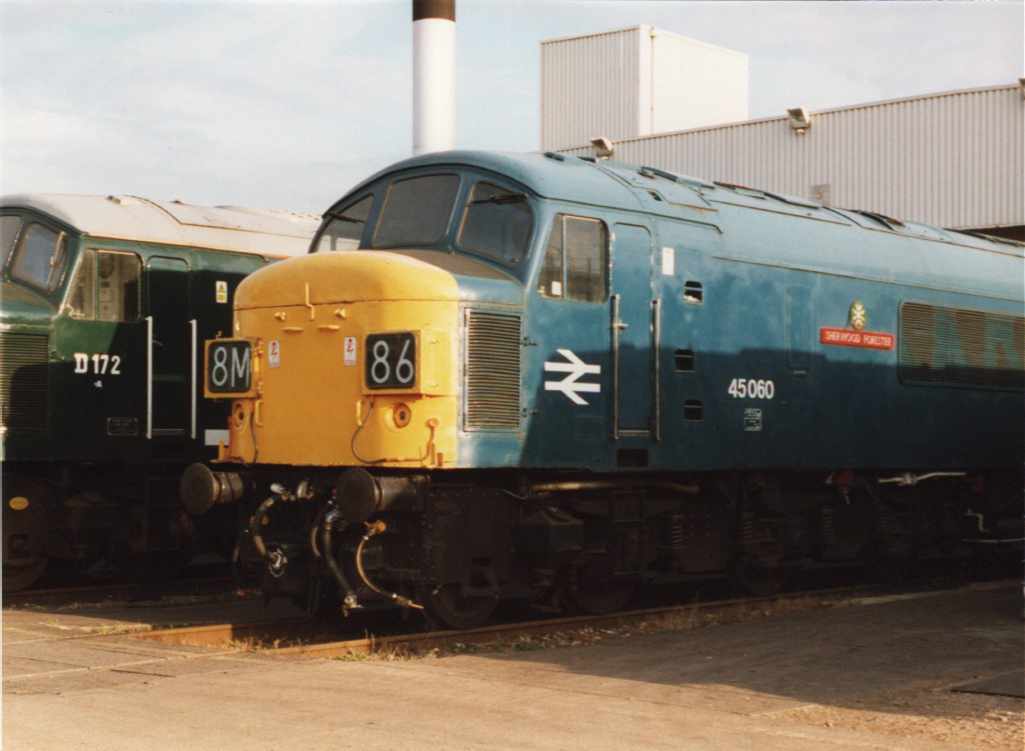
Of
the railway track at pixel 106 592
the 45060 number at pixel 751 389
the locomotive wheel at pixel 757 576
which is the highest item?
the 45060 number at pixel 751 389

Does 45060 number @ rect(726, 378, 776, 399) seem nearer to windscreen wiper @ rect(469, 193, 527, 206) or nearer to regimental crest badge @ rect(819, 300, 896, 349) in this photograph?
regimental crest badge @ rect(819, 300, 896, 349)

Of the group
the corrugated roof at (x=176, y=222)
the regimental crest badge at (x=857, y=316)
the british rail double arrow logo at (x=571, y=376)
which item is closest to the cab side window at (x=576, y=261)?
the british rail double arrow logo at (x=571, y=376)

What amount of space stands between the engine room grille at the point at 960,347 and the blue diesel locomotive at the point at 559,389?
0.38ft

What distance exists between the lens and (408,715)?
28.1 feet

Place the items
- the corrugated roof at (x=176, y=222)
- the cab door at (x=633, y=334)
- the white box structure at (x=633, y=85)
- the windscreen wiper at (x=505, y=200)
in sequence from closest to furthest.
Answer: the windscreen wiper at (x=505, y=200), the cab door at (x=633, y=334), the corrugated roof at (x=176, y=222), the white box structure at (x=633, y=85)

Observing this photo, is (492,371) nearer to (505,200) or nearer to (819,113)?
(505,200)

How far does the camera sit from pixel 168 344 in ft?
51.3

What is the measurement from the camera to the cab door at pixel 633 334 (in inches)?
506

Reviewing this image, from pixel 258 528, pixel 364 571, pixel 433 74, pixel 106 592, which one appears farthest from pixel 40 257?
A: pixel 433 74

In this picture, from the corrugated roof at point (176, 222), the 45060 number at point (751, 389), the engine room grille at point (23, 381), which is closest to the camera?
the 45060 number at point (751, 389)

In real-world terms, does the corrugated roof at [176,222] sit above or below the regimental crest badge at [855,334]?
above

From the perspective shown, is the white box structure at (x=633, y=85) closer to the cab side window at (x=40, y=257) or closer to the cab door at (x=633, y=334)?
the cab side window at (x=40, y=257)

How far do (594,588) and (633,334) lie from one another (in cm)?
226

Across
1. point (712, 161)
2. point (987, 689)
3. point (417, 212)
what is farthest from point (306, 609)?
point (712, 161)
